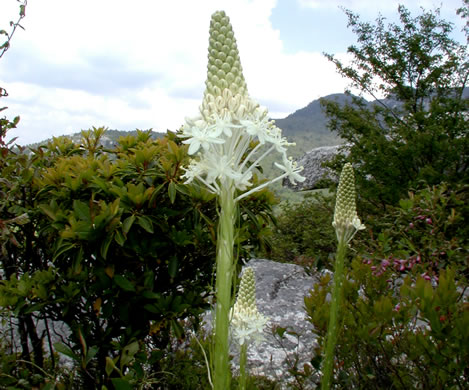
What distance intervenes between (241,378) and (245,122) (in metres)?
1.47

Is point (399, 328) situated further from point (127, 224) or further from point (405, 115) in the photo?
point (405, 115)

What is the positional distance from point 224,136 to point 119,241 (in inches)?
53.2

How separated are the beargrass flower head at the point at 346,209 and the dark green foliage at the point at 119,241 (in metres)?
0.75

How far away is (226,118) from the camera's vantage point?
74.8 inches

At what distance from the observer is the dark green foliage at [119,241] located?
308 cm

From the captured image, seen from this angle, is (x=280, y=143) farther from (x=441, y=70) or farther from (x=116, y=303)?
(x=441, y=70)

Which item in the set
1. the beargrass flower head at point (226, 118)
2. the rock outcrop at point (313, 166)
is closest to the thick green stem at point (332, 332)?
the beargrass flower head at point (226, 118)

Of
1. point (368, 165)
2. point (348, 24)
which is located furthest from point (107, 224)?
point (348, 24)

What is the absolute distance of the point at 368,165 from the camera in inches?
465

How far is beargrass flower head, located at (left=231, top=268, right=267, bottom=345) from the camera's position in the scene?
2760 millimetres

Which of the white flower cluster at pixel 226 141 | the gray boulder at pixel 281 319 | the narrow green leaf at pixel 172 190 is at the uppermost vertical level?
the white flower cluster at pixel 226 141

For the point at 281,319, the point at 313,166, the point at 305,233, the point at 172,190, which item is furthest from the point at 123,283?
the point at 313,166

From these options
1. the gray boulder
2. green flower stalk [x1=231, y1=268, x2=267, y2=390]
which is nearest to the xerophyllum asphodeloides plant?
green flower stalk [x1=231, y1=268, x2=267, y2=390]

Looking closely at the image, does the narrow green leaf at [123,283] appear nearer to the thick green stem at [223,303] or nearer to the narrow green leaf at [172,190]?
the narrow green leaf at [172,190]
